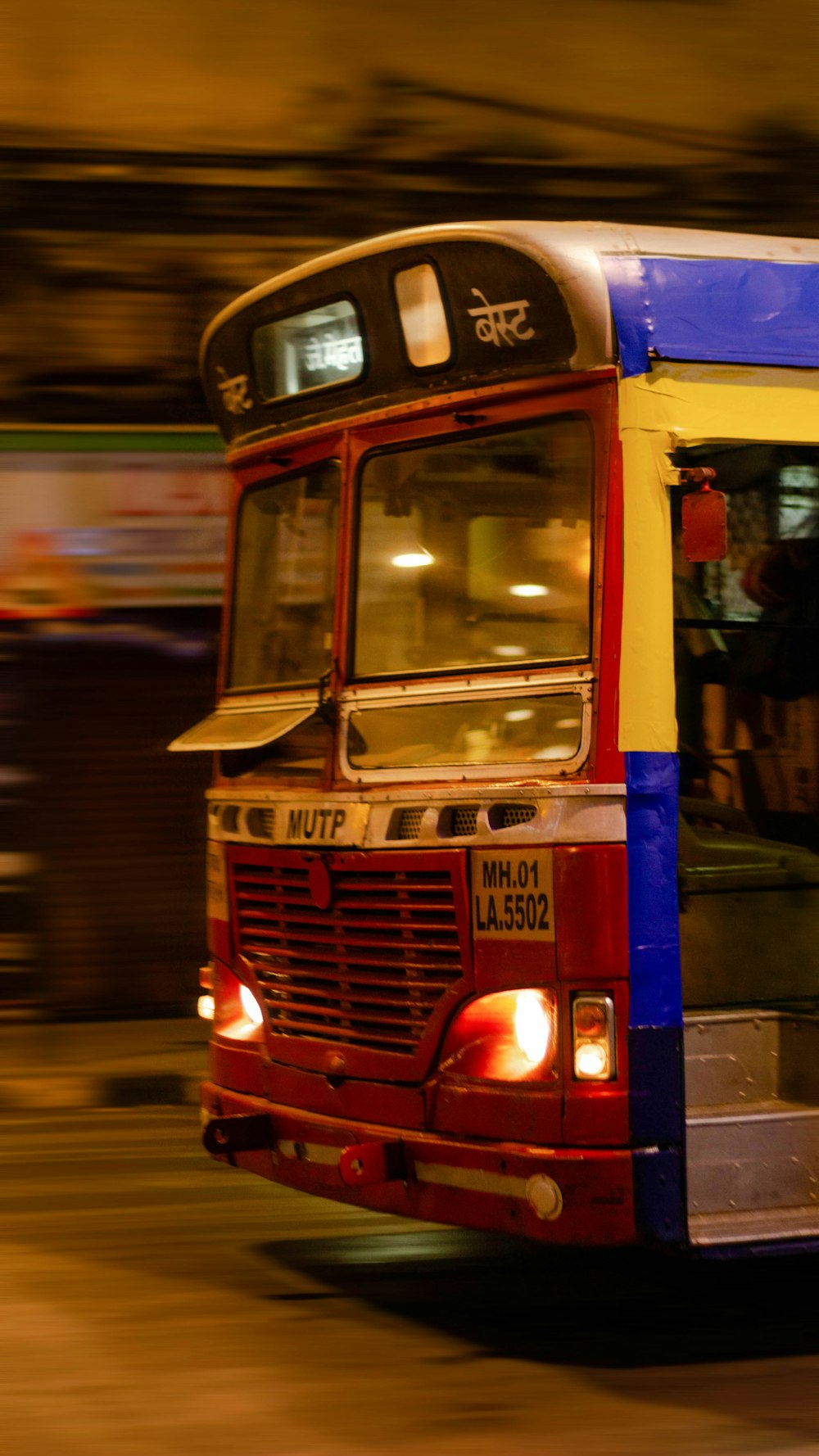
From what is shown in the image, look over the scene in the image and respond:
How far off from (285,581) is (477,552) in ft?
3.51

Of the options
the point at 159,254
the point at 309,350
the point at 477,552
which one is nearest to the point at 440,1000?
the point at 477,552

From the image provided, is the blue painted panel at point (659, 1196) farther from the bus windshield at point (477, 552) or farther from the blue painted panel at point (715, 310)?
the blue painted panel at point (715, 310)

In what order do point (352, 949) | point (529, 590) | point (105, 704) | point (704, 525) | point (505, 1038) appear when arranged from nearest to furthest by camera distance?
point (704, 525)
point (505, 1038)
point (529, 590)
point (352, 949)
point (105, 704)

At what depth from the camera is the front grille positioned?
5145 millimetres

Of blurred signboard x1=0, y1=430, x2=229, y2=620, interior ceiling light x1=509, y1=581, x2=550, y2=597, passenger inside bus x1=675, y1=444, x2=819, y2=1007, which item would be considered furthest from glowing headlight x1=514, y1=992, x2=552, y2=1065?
blurred signboard x1=0, y1=430, x2=229, y2=620

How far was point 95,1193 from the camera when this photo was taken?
7277 mm

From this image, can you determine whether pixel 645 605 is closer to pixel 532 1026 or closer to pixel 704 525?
pixel 704 525

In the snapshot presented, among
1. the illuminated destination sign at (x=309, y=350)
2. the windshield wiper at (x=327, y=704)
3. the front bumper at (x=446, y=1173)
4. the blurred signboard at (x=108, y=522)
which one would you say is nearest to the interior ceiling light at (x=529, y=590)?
the windshield wiper at (x=327, y=704)

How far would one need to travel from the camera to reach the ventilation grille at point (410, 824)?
514 centimetres

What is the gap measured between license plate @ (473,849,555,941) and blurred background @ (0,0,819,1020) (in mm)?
5850

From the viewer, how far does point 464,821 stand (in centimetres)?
504

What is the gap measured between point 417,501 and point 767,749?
1601mm

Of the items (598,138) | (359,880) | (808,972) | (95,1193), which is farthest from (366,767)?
(598,138)

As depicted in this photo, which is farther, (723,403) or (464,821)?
(464,821)
